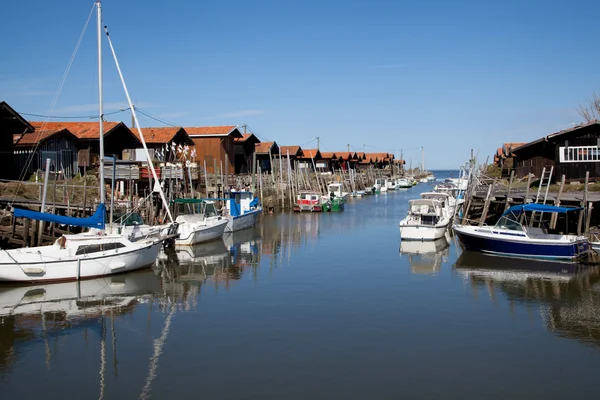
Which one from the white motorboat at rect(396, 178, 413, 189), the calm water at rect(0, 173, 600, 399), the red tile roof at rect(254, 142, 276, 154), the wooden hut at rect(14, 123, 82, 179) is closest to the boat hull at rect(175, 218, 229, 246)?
the calm water at rect(0, 173, 600, 399)

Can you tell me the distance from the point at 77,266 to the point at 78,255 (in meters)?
0.42

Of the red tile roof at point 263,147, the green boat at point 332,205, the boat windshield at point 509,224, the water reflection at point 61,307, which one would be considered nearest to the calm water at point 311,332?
the water reflection at point 61,307

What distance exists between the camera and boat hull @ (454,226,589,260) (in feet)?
84.2

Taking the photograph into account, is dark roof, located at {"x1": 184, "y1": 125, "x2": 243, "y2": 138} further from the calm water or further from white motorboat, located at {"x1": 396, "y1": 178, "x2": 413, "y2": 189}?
white motorboat, located at {"x1": 396, "y1": 178, "x2": 413, "y2": 189}

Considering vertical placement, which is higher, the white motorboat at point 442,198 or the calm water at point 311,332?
the white motorboat at point 442,198

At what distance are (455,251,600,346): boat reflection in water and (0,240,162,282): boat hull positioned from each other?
13.4 metres

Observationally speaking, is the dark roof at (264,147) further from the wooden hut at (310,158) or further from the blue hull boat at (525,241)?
the blue hull boat at (525,241)

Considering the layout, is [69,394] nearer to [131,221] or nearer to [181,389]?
[181,389]

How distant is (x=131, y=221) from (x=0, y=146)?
1070 cm

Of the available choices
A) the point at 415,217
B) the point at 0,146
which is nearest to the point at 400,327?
the point at 415,217

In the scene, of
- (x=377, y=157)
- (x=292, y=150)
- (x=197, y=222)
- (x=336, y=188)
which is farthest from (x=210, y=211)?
(x=377, y=157)

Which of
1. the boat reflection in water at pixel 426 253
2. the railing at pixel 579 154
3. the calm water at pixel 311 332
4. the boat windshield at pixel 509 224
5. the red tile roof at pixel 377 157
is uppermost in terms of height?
the red tile roof at pixel 377 157

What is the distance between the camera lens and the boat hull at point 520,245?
84.2ft

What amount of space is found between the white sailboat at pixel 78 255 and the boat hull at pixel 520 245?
50.3 feet
